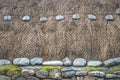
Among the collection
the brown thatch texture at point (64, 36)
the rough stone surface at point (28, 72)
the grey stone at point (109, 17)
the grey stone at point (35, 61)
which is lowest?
the rough stone surface at point (28, 72)

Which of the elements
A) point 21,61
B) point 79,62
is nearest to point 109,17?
point 79,62

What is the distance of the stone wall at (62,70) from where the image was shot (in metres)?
6.39

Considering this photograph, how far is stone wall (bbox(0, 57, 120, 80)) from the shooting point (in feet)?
21.0

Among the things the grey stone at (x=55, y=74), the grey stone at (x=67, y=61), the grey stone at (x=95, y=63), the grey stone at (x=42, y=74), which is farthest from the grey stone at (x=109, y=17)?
the grey stone at (x=42, y=74)

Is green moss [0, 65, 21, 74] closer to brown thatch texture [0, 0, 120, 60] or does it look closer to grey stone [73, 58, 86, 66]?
brown thatch texture [0, 0, 120, 60]

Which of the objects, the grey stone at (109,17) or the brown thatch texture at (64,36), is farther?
the grey stone at (109,17)

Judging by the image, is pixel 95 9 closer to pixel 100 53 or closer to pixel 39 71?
pixel 100 53

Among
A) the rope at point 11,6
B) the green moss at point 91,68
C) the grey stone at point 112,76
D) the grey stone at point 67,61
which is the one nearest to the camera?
the grey stone at point 112,76

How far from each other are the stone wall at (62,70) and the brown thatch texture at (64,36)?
0.19 meters

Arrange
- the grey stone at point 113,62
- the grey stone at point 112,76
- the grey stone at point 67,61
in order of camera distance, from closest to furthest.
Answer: the grey stone at point 112,76 → the grey stone at point 113,62 → the grey stone at point 67,61

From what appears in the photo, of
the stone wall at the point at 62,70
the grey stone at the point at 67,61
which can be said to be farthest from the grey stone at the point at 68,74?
the grey stone at the point at 67,61

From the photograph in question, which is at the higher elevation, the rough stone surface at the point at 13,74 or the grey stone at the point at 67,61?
the grey stone at the point at 67,61

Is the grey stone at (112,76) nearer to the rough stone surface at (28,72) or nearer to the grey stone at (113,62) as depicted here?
the grey stone at (113,62)

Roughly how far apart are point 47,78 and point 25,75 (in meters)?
0.54
